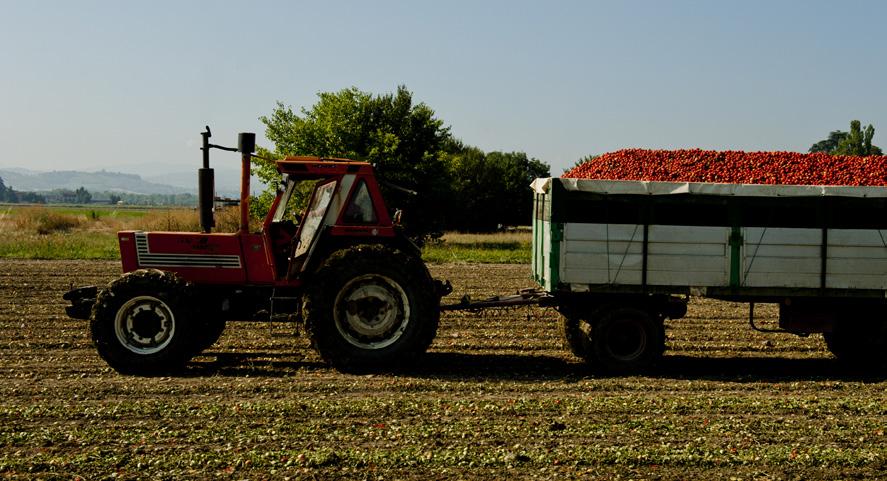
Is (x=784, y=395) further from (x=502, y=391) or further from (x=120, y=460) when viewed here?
(x=120, y=460)

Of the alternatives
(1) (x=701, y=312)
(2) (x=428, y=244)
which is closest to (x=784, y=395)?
(1) (x=701, y=312)

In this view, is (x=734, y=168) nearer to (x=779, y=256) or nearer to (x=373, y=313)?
(x=779, y=256)

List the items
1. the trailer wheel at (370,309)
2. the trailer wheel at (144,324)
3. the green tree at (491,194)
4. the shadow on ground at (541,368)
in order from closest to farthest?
the trailer wheel at (144,324) → the trailer wheel at (370,309) → the shadow on ground at (541,368) → the green tree at (491,194)

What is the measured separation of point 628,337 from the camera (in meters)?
10.2

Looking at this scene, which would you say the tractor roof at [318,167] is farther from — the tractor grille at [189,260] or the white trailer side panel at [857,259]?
the white trailer side panel at [857,259]

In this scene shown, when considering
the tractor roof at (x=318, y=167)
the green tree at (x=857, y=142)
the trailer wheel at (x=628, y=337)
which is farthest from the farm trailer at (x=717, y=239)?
the green tree at (x=857, y=142)

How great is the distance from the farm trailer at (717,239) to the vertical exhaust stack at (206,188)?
3804mm

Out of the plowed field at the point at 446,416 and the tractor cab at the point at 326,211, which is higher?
the tractor cab at the point at 326,211

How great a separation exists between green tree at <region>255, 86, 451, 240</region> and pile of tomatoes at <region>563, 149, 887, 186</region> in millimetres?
22320

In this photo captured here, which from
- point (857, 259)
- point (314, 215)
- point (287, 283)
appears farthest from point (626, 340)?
point (287, 283)

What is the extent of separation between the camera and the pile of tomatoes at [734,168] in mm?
11922

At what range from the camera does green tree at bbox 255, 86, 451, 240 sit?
1400 inches

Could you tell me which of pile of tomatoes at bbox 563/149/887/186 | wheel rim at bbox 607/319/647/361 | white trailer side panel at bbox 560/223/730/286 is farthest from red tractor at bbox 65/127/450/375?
pile of tomatoes at bbox 563/149/887/186

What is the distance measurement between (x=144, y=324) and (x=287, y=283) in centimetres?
169
